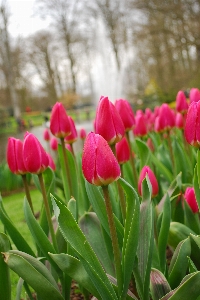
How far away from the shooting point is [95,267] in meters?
1.04

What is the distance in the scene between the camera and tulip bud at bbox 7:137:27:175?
1430 mm

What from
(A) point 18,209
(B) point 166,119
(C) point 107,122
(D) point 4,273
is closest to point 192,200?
(C) point 107,122

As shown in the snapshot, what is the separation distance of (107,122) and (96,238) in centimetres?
44

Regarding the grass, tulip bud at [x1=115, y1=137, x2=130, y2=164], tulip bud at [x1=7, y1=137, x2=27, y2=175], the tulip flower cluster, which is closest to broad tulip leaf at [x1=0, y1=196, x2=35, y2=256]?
the tulip flower cluster

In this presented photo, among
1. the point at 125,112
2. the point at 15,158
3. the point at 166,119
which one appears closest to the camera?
→ the point at 15,158

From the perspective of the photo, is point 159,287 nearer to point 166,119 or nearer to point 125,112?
point 125,112

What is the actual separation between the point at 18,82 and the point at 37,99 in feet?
12.4

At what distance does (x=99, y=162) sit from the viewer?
37.4 inches

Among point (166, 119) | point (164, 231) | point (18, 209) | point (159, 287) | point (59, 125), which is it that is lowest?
point (18, 209)

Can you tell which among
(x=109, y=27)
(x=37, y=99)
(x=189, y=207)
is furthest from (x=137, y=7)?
(x=37, y=99)

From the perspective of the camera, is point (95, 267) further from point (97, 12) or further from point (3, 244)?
point (97, 12)

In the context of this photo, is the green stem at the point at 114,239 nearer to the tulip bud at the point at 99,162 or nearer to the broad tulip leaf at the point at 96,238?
the tulip bud at the point at 99,162

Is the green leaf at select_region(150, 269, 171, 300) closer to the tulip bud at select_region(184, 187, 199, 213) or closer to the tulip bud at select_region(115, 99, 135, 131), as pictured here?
the tulip bud at select_region(184, 187, 199, 213)

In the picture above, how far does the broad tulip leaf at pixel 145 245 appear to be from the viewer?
110cm
